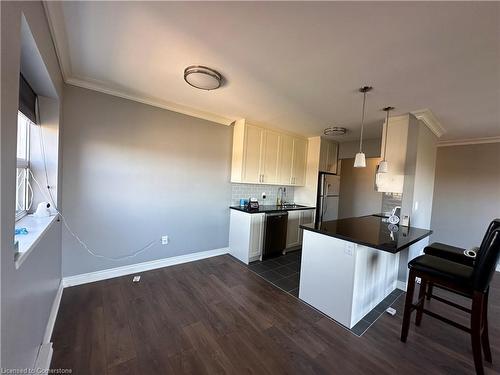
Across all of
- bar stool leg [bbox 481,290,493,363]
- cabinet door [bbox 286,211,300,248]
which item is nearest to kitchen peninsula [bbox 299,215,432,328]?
bar stool leg [bbox 481,290,493,363]

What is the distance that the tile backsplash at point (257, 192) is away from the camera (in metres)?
3.84

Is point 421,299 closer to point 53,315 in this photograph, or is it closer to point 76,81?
point 53,315

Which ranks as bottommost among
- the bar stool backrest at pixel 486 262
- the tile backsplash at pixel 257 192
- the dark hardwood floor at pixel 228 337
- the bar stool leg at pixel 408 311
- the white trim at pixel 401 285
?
the dark hardwood floor at pixel 228 337

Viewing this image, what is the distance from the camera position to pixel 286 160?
4.20 meters

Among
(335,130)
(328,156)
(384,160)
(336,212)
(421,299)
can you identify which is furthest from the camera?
(336,212)

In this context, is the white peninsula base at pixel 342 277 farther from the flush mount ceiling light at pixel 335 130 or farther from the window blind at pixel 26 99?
the window blind at pixel 26 99

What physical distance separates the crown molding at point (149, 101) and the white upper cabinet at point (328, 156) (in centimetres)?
211

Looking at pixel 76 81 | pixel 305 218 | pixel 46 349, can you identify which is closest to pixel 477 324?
pixel 305 218

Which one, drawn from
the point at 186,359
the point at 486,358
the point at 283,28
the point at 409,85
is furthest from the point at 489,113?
the point at 186,359

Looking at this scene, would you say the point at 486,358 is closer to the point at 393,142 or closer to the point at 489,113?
the point at 393,142

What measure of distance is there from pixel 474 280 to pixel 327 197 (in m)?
3.15

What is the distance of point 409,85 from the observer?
1.98 metres

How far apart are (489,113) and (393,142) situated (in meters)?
1.12

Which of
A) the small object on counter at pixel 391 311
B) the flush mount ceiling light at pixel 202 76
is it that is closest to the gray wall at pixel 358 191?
the small object on counter at pixel 391 311
